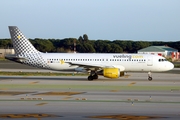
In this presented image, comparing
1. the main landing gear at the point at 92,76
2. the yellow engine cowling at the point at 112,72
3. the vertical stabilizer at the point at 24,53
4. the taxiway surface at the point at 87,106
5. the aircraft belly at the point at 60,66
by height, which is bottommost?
the taxiway surface at the point at 87,106

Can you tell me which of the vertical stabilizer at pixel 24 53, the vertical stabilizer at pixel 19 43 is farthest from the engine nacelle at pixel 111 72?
the vertical stabilizer at pixel 19 43

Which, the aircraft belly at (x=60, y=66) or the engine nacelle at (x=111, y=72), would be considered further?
the aircraft belly at (x=60, y=66)

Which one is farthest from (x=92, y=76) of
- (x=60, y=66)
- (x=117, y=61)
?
(x=60, y=66)

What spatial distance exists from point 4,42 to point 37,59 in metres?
75.3

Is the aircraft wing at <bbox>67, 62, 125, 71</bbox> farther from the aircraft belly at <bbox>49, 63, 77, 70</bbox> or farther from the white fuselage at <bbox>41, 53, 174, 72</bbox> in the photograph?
the aircraft belly at <bbox>49, 63, 77, 70</bbox>

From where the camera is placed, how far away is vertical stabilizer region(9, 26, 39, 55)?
39.1 m

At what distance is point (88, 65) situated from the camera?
37062mm

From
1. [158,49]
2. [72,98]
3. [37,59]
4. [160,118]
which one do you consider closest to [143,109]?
[160,118]

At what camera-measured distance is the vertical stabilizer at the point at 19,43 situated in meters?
39.1

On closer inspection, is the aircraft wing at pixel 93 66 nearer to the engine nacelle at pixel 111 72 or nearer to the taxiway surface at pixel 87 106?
the engine nacelle at pixel 111 72

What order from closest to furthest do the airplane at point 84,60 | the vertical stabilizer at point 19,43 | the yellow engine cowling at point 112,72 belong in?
the yellow engine cowling at point 112,72
the airplane at point 84,60
the vertical stabilizer at point 19,43

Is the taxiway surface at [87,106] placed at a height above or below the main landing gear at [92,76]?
below

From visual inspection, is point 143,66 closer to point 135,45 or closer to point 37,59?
point 37,59

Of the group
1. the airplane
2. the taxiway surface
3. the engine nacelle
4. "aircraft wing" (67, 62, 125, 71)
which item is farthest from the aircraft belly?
the taxiway surface
